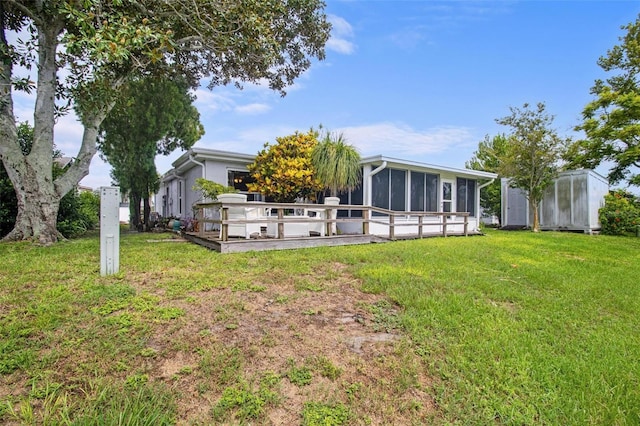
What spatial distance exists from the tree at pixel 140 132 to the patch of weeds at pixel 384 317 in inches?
437

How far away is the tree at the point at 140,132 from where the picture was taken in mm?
11281

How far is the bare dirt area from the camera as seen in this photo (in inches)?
82.3

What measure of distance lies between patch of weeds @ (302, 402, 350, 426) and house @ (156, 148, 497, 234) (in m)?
7.62

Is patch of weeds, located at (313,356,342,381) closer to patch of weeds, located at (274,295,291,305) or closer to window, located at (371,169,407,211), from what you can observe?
patch of weeds, located at (274,295,291,305)

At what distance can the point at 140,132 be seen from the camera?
11609 mm

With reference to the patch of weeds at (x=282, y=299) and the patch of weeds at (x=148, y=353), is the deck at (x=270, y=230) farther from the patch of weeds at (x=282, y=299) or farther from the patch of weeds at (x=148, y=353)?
the patch of weeds at (x=148, y=353)

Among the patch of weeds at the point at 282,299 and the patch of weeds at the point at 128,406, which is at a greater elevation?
the patch of weeds at the point at 282,299

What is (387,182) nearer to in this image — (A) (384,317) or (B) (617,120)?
(A) (384,317)

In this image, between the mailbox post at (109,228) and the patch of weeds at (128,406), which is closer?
the patch of weeds at (128,406)

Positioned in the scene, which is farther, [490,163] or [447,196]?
[490,163]

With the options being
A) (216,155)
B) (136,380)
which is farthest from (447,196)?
(136,380)

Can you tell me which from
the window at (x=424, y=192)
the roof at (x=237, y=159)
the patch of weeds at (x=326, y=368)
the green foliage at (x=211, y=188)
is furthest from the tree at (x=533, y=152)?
the patch of weeds at (x=326, y=368)

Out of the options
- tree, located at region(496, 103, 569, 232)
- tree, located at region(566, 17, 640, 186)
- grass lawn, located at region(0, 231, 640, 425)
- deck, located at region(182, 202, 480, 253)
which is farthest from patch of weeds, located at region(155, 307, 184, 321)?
tree, located at region(566, 17, 640, 186)

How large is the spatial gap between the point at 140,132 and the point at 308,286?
A: 10.7 meters
